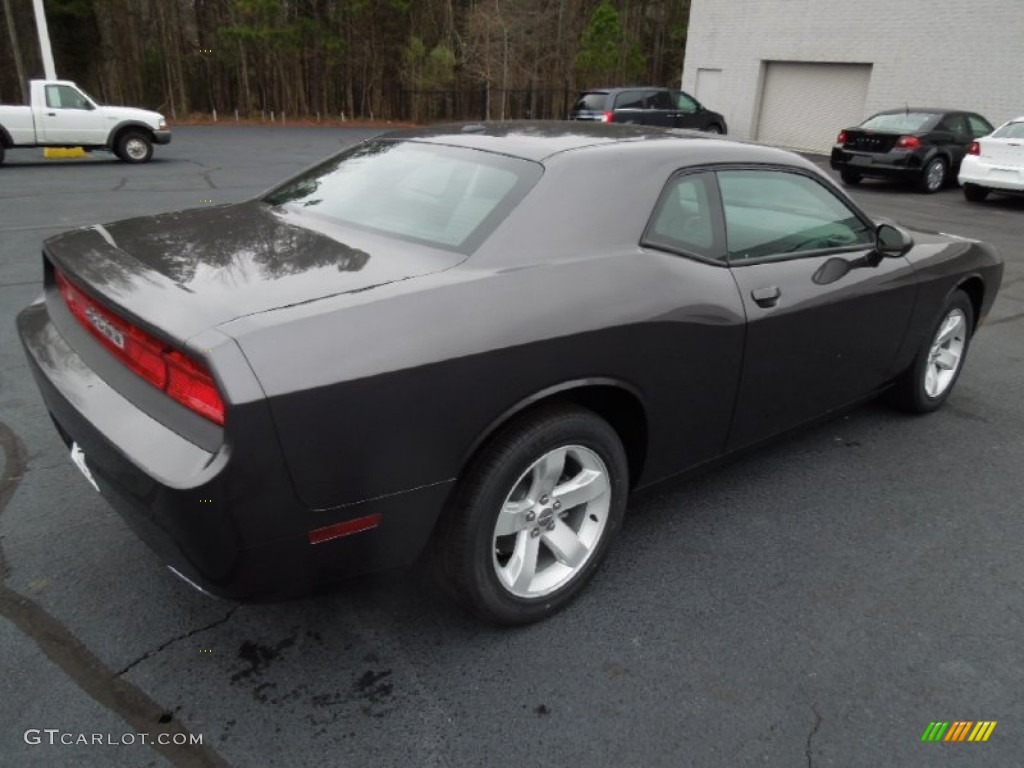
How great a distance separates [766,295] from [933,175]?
1398cm

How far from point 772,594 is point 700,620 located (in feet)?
1.09

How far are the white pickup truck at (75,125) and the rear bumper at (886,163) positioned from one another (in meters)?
13.5

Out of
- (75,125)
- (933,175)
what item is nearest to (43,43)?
(75,125)

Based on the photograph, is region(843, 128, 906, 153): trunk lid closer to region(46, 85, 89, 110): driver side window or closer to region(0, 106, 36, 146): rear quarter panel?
region(46, 85, 89, 110): driver side window

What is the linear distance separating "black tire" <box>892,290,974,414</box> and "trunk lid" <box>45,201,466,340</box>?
2.90 metres

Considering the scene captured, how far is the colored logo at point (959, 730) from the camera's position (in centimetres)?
220

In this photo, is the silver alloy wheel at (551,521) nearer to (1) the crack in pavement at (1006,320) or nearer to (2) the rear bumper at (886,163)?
(1) the crack in pavement at (1006,320)

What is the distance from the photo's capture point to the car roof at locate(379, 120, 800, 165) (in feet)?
9.49

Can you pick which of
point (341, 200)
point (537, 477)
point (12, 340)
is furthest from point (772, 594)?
point (12, 340)

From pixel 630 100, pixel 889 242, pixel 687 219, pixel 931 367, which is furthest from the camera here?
pixel 630 100

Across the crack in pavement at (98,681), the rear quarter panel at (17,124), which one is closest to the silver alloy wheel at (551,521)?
the crack in pavement at (98,681)

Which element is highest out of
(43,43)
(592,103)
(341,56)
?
(43,43)

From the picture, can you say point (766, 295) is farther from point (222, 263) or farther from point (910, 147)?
point (910, 147)

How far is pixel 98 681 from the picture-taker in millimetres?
2262
